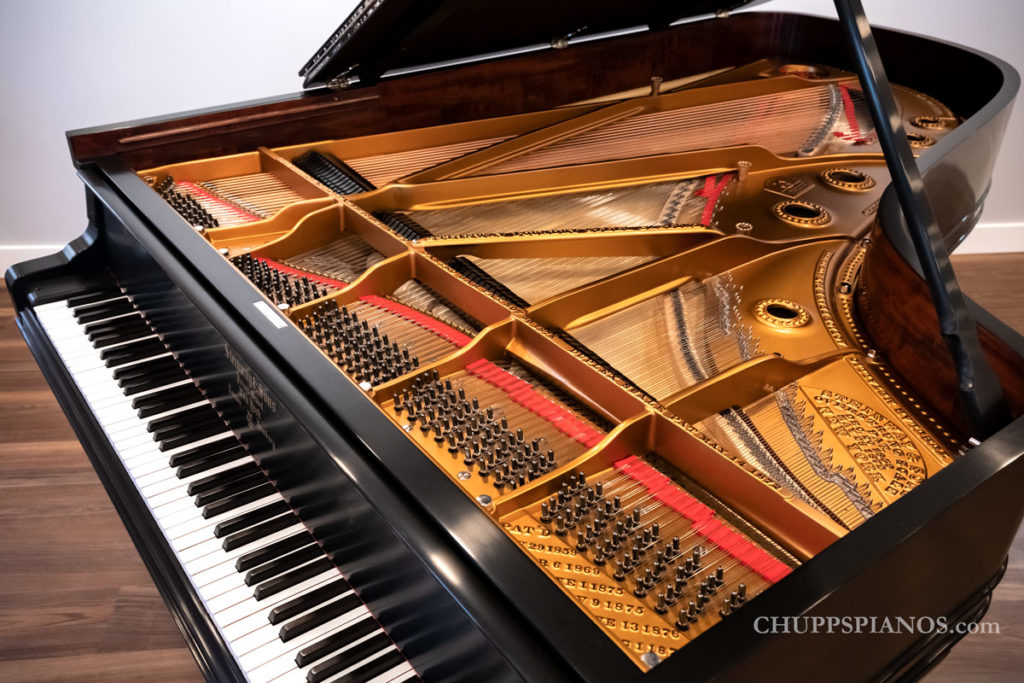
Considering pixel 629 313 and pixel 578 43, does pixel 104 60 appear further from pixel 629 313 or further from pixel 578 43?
pixel 629 313

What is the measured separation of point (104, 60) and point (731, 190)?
3.45 m

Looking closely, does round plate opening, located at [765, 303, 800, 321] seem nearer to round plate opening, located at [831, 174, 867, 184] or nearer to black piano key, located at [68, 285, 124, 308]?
round plate opening, located at [831, 174, 867, 184]

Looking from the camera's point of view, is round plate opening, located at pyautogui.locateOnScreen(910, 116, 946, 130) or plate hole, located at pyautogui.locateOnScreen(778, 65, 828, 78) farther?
plate hole, located at pyautogui.locateOnScreen(778, 65, 828, 78)

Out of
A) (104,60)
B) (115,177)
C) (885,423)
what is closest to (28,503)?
(115,177)

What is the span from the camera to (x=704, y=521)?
1.55m

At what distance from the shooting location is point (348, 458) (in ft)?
4.90

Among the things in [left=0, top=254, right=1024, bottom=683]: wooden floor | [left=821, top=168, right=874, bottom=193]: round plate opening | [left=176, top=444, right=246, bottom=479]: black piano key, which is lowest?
[left=0, top=254, right=1024, bottom=683]: wooden floor

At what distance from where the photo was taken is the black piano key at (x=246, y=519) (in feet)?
5.78

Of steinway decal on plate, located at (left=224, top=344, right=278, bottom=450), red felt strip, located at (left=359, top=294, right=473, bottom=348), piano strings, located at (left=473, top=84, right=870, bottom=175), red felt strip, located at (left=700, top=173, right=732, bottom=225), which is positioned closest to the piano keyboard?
steinway decal on plate, located at (left=224, top=344, right=278, bottom=450)

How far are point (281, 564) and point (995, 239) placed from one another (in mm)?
5704

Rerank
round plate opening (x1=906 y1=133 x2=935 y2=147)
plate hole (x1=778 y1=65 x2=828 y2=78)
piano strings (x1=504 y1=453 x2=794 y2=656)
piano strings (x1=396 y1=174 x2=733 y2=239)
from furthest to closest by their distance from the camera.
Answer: plate hole (x1=778 y1=65 x2=828 y2=78) → round plate opening (x1=906 y1=133 x2=935 y2=147) → piano strings (x1=396 y1=174 x2=733 y2=239) → piano strings (x1=504 y1=453 x2=794 y2=656)

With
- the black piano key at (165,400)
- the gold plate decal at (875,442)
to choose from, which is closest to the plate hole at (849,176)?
the gold plate decal at (875,442)

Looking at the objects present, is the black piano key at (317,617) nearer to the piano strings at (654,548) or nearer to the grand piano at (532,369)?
the grand piano at (532,369)

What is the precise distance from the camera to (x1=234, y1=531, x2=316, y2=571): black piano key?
1682 millimetres
